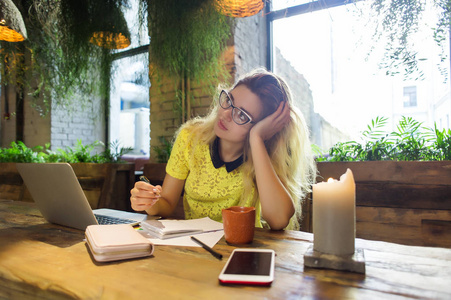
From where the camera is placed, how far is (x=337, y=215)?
0.62 metres

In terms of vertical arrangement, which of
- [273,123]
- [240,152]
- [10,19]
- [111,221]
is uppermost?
[10,19]

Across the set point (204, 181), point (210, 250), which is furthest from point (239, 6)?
point (210, 250)

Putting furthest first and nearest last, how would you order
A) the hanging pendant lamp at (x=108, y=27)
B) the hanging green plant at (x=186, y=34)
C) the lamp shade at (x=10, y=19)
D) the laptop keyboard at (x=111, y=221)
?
the hanging pendant lamp at (x=108, y=27), the hanging green plant at (x=186, y=34), the lamp shade at (x=10, y=19), the laptop keyboard at (x=111, y=221)

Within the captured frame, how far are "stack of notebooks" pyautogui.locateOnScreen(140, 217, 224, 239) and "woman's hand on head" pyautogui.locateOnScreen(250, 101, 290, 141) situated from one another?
44 centimetres

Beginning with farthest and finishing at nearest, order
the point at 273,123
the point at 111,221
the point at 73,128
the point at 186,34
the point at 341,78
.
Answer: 1. the point at 73,128
2. the point at 341,78
3. the point at 186,34
4. the point at 273,123
5. the point at 111,221

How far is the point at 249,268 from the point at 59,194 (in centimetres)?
61

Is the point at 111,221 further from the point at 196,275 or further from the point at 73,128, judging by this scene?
the point at 73,128

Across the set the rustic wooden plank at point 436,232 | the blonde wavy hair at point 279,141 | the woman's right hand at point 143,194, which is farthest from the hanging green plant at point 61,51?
the rustic wooden plank at point 436,232

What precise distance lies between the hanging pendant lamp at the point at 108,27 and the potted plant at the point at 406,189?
1.70 metres

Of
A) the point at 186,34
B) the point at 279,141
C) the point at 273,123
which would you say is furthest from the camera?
the point at 186,34

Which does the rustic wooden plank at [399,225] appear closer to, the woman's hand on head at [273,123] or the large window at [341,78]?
the woman's hand on head at [273,123]

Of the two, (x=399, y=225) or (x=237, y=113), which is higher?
(x=237, y=113)

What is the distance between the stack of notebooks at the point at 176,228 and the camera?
2.83 feet

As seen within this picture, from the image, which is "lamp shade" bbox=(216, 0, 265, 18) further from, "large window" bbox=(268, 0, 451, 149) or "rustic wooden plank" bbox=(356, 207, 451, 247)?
"rustic wooden plank" bbox=(356, 207, 451, 247)
